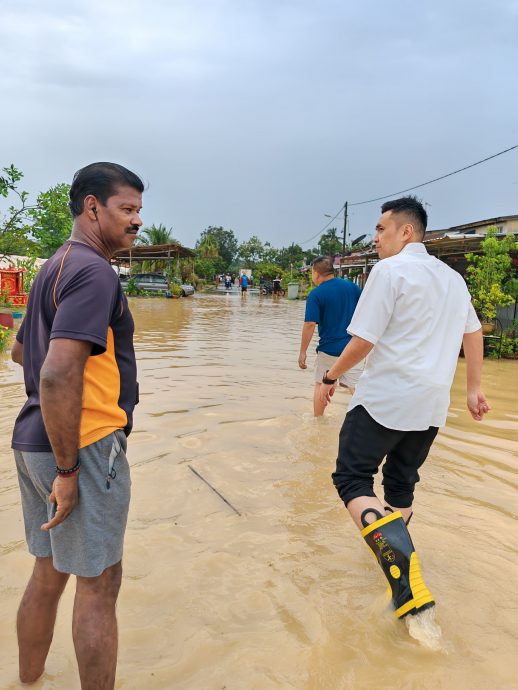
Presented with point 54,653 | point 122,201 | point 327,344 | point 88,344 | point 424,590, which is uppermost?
point 122,201

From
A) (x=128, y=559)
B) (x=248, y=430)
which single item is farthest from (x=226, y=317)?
(x=128, y=559)

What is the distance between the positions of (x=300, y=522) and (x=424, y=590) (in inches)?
47.0

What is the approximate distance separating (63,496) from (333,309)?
3.64m

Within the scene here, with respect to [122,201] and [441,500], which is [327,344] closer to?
[441,500]

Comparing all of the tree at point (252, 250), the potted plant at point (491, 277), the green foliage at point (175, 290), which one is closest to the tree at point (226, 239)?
the tree at point (252, 250)

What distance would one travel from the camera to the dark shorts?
2344 millimetres

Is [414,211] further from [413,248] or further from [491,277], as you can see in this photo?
[491,277]

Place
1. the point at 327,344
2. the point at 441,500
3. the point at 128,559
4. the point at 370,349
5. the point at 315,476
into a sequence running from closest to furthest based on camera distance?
the point at 370,349, the point at 128,559, the point at 441,500, the point at 315,476, the point at 327,344

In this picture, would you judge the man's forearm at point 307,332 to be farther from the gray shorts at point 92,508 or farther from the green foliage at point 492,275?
the green foliage at point 492,275

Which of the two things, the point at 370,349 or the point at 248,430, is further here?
the point at 248,430

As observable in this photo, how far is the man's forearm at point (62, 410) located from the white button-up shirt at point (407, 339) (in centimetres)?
129

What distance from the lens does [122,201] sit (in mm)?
1720

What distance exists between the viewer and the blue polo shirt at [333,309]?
4.81 meters

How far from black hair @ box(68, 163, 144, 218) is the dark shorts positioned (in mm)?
1430
